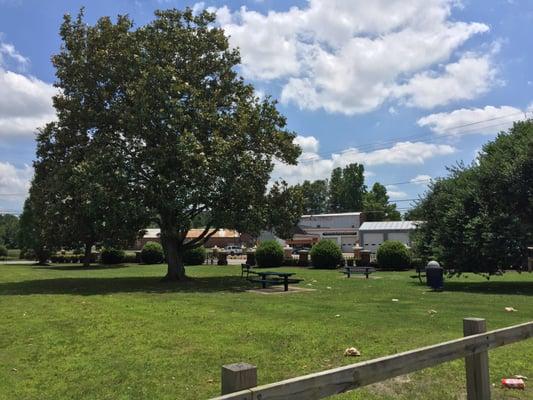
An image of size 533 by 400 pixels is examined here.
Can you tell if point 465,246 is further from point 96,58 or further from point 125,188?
point 96,58

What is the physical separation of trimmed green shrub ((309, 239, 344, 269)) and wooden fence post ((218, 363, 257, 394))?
3245cm

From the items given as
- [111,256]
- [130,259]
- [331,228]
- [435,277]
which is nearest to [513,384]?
[435,277]

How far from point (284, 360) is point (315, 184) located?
13415 centimetres

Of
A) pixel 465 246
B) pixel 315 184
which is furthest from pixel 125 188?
pixel 315 184

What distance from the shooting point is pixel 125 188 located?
812 inches

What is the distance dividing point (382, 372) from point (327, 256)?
31.8 meters

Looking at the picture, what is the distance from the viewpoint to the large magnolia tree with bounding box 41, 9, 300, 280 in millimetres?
20953

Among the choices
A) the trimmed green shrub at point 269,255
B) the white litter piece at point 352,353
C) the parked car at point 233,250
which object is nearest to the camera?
the white litter piece at point 352,353

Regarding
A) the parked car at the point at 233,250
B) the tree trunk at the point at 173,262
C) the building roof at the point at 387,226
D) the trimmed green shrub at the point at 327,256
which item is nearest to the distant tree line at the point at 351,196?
the parked car at the point at 233,250

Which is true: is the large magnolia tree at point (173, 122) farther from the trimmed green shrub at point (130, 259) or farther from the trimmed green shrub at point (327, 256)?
the trimmed green shrub at point (130, 259)

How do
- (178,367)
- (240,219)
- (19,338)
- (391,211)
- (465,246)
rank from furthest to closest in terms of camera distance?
(391,211) < (240,219) < (465,246) < (19,338) < (178,367)

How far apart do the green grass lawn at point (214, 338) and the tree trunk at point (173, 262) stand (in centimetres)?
741

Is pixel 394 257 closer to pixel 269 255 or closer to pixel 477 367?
pixel 269 255

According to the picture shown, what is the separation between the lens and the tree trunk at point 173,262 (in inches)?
961
